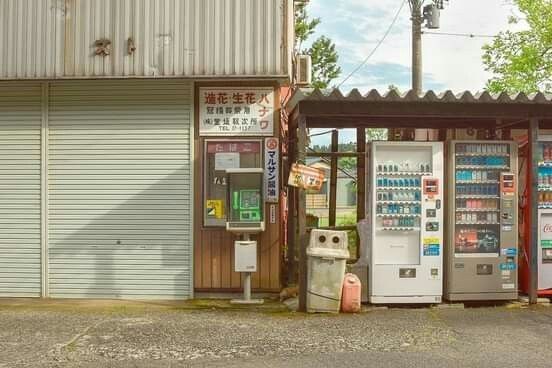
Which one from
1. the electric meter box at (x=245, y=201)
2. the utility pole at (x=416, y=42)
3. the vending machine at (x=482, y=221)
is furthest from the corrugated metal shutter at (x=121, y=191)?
the utility pole at (x=416, y=42)

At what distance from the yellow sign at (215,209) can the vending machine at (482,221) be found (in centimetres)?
333

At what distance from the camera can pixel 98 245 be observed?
30.7 feet

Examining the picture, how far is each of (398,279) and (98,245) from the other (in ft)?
14.9

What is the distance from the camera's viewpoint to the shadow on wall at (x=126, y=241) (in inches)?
366

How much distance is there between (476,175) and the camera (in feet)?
28.5

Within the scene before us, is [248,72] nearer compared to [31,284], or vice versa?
[248,72]

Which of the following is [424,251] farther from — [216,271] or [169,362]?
[169,362]

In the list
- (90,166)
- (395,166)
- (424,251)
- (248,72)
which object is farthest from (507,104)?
(90,166)

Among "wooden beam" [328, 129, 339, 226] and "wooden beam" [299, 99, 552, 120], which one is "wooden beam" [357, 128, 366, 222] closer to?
"wooden beam" [328, 129, 339, 226]

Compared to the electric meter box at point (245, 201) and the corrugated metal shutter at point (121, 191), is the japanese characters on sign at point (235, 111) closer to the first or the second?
the corrugated metal shutter at point (121, 191)

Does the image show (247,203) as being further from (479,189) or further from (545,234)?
(545,234)

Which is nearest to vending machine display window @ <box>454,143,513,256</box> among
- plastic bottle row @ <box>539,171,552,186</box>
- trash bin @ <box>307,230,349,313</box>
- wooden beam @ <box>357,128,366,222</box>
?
plastic bottle row @ <box>539,171,552,186</box>

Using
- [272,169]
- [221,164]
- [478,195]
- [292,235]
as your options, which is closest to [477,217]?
[478,195]

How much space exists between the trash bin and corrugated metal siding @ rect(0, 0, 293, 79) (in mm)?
2673
